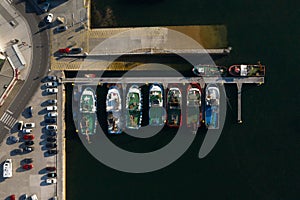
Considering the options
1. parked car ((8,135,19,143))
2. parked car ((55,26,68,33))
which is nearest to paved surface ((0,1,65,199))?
parked car ((8,135,19,143))

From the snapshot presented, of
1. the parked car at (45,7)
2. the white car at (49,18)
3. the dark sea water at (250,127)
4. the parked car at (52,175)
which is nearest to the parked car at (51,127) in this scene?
the parked car at (52,175)

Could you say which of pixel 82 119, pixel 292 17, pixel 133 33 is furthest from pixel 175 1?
pixel 82 119

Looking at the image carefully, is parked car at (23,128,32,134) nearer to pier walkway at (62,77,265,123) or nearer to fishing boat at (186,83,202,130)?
pier walkway at (62,77,265,123)

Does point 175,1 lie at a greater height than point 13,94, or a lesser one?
greater

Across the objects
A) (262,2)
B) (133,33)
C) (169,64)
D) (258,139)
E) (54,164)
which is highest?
(262,2)

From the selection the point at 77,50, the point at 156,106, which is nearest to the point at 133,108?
the point at 156,106

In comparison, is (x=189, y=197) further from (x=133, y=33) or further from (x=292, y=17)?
(x=292, y=17)

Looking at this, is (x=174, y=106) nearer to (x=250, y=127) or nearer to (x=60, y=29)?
(x=250, y=127)

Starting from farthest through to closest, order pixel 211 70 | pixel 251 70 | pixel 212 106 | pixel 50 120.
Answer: pixel 50 120 → pixel 211 70 → pixel 212 106 → pixel 251 70
